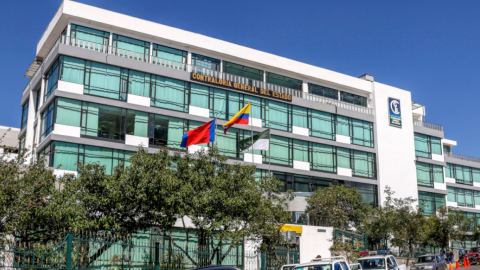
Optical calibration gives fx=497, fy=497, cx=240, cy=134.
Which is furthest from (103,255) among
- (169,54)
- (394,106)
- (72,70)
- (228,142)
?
(394,106)

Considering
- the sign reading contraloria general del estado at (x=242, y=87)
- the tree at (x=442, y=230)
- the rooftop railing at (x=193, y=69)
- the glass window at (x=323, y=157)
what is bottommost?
the tree at (x=442, y=230)

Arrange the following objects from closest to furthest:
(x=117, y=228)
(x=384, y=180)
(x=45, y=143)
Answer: (x=117, y=228), (x=45, y=143), (x=384, y=180)

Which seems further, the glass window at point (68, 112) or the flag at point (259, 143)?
the flag at point (259, 143)

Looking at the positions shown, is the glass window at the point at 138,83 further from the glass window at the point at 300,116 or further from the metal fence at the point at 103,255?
the metal fence at the point at 103,255

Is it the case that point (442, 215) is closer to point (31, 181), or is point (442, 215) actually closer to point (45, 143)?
point (45, 143)

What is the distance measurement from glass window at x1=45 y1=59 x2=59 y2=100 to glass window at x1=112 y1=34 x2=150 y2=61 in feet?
14.3

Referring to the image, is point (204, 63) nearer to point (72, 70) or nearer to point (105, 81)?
point (105, 81)

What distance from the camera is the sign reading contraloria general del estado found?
38781mm

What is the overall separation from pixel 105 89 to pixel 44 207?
17.6 m

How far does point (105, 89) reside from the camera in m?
34.8

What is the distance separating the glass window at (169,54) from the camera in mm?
38094

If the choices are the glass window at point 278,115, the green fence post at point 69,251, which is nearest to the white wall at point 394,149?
the glass window at point 278,115

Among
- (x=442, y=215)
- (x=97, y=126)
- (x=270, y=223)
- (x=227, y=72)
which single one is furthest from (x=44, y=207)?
(x=442, y=215)

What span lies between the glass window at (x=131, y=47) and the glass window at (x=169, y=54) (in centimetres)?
66
